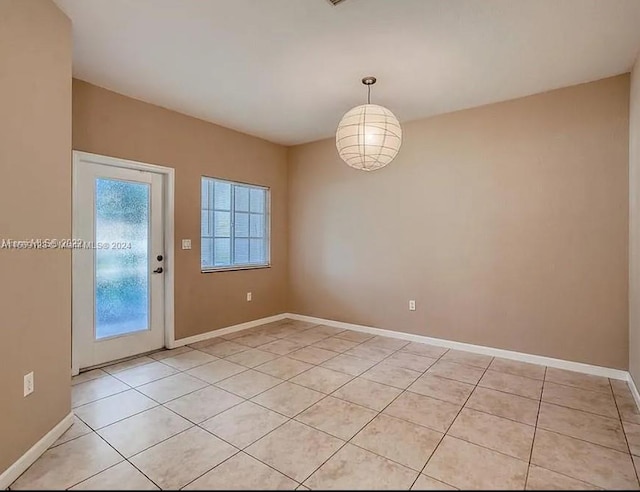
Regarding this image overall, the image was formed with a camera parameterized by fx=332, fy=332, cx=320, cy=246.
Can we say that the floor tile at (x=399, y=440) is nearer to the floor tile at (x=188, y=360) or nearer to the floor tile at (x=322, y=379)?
the floor tile at (x=322, y=379)

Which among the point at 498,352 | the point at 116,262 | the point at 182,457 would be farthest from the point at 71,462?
the point at 498,352

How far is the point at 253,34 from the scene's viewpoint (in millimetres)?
2328

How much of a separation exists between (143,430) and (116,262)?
187 centimetres

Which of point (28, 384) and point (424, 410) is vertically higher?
point (28, 384)

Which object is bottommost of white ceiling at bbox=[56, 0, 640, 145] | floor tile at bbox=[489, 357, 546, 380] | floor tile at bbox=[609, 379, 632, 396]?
floor tile at bbox=[489, 357, 546, 380]

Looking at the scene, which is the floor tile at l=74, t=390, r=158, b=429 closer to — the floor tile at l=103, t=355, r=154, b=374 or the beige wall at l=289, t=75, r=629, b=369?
the floor tile at l=103, t=355, r=154, b=374

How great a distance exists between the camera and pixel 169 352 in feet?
11.9

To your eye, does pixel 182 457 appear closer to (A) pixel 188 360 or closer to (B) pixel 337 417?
(B) pixel 337 417

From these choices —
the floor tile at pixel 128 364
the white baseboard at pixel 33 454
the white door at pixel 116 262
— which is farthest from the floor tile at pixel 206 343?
the white baseboard at pixel 33 454

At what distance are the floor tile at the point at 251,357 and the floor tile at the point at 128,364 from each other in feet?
2.69

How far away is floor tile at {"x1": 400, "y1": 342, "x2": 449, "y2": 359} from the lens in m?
3.58

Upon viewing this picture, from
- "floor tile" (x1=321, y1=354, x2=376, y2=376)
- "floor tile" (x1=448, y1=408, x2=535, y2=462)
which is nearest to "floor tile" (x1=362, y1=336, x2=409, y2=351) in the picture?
"floor tile" (x1=321, y1=354, x2=376, y2=376)

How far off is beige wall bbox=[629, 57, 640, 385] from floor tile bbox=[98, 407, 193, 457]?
3.33 metres

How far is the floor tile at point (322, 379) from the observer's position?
276 cm
